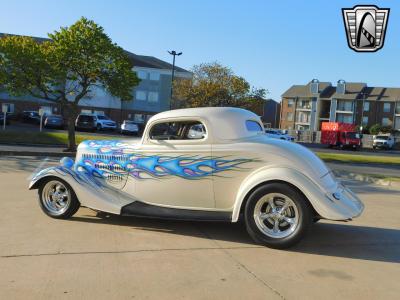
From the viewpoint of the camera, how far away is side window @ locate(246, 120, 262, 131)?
665 cm

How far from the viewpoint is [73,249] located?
17.8 feet

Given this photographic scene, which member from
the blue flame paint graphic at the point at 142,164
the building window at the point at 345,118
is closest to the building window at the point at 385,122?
the building window at the point at 345,118

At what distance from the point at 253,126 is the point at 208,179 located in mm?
1185

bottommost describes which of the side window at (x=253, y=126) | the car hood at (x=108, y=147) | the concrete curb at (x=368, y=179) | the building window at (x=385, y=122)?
the concrete curb at (x=368, y=179)

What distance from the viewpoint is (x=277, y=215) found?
5.83 m

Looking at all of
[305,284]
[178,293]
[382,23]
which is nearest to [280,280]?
[305,284]

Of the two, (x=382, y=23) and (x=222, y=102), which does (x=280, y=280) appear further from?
(x=222, y=102)

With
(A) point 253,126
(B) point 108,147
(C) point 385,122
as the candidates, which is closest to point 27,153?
(B) point 108,147

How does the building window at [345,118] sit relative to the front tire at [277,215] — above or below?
above

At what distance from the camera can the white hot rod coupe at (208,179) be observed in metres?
5.80

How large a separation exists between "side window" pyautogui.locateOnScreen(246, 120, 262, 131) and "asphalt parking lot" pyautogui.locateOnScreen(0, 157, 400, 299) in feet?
4.85

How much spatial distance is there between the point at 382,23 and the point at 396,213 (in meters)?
6.00

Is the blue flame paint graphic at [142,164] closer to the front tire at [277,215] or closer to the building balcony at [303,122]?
the front tire at [277,215]

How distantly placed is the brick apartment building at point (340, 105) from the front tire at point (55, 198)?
88903 millimetres
